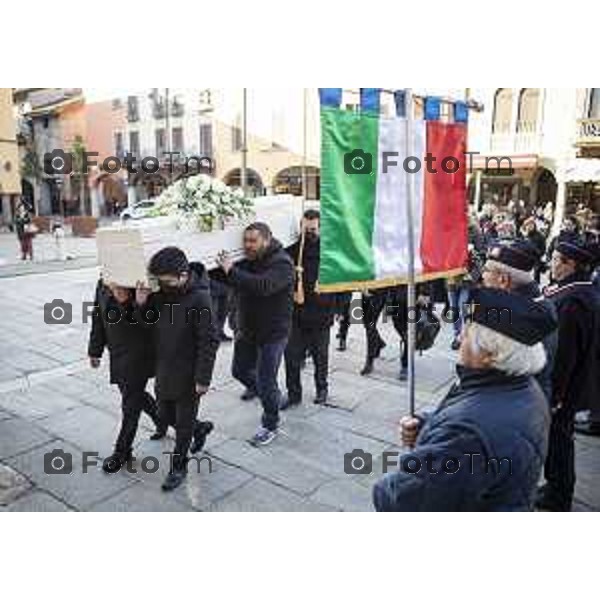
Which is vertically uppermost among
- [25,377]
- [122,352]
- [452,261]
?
[452,261]

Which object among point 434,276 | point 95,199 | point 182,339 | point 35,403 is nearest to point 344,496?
point 182,339

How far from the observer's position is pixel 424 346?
366 centimetres

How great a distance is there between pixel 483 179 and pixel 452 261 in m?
19.9

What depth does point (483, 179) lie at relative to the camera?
72.1 ft

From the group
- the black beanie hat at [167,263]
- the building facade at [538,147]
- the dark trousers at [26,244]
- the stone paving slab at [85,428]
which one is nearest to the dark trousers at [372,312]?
the stone paving slab at [85,428]

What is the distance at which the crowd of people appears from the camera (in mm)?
1919

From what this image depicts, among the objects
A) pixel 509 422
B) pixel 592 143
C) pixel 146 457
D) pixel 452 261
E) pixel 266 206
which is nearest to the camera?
pixel 509 422

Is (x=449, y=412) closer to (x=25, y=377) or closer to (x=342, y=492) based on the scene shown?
(x=342, y=492)

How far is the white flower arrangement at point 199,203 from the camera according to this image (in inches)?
154

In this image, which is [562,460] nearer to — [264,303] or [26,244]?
[264,303]

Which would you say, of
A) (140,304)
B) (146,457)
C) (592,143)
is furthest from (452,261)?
(592,143)

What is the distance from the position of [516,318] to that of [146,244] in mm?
2304

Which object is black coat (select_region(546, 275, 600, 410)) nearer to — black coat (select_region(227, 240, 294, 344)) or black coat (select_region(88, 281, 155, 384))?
black coat (select_region(227, 240, 294, 344))

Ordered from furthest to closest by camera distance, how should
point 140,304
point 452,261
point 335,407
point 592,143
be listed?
point 592,143, point 335,407, point 140,304, point 452,261
